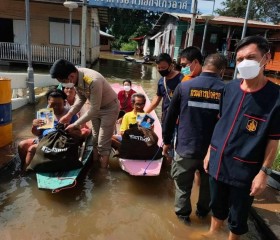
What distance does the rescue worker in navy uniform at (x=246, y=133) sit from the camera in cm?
236

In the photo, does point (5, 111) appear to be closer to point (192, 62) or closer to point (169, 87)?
point (169, 87)

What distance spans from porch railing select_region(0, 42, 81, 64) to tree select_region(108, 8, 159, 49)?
34522 mm

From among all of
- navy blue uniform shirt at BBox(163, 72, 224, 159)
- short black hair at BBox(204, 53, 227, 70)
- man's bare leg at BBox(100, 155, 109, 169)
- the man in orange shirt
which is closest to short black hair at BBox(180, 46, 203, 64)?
the man in orange shirt

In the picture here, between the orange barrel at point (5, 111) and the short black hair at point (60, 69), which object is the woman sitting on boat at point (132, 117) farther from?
the orange barrel at point (5, 111)

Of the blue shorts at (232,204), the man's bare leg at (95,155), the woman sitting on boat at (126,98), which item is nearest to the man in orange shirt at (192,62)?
the blue shorts at (232,204)

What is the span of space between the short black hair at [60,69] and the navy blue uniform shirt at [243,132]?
7.08ft

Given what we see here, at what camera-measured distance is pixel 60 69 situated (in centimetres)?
384

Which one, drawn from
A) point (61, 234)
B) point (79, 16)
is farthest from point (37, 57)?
point (61, 234)

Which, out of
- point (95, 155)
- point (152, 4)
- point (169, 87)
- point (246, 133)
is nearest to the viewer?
point (246, 133)

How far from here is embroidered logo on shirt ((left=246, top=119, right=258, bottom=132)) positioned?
7.90ft

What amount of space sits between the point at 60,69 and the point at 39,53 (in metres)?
13.8

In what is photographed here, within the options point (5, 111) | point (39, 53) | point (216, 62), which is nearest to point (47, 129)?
point (5, 111)

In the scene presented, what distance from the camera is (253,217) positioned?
371 cm

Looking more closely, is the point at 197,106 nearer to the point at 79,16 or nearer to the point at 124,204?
the point at 124,204
